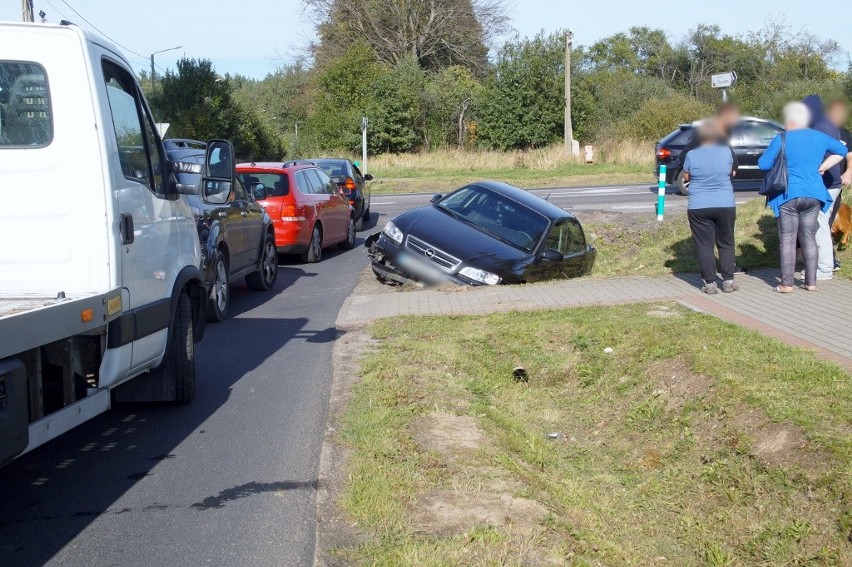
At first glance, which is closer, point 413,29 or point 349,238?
point 349,238

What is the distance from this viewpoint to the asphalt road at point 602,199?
2267 centimetres

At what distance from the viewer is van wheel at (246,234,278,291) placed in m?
13.2

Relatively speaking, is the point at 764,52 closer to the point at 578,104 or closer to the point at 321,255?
the point at 578,104

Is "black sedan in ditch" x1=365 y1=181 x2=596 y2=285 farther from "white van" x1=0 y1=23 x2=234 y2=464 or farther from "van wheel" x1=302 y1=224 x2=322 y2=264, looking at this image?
"white van" x1=0 y1=23 x2=234 y2=464

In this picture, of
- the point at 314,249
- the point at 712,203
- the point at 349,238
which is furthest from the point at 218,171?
the point at 349,238

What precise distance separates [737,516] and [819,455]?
53 centimetres

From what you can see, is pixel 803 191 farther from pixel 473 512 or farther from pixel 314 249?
pixel 314 249

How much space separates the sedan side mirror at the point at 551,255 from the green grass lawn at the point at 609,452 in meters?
4.01

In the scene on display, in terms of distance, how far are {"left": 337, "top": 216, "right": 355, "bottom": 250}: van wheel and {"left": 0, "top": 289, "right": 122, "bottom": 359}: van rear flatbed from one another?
41.9ft

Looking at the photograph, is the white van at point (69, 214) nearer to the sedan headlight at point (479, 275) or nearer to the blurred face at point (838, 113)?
the sedan headlight at point (479, 275)

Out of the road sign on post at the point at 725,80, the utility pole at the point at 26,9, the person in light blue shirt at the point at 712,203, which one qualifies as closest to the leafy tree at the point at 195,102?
the utility pole at the point at 26,9

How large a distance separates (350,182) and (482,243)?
26.8ft

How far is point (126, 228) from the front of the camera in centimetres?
563

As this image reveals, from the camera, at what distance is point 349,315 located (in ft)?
36.4
